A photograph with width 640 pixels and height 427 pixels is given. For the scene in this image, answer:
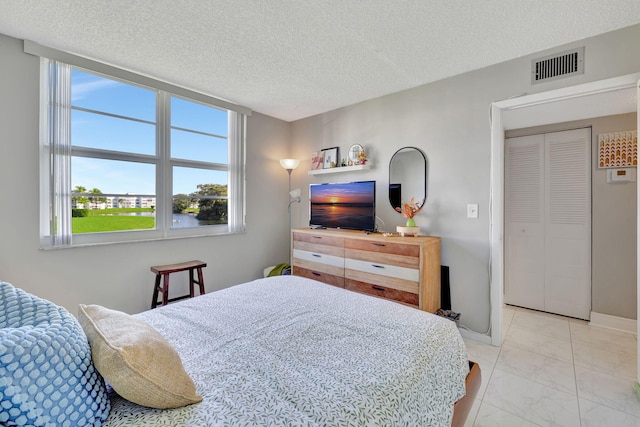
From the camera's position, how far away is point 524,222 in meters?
3.40

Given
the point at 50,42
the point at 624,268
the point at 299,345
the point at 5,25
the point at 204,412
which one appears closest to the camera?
the point at 204,412

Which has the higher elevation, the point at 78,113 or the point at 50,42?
the point at 50,42

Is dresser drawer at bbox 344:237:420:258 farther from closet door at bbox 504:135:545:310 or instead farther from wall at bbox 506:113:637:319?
wall at bbox 506:113:637:319

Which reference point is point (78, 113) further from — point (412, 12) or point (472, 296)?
point (472, 296)

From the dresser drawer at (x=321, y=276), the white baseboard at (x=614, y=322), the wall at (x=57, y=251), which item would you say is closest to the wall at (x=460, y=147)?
the dresser drawer at (x=321, y=276)

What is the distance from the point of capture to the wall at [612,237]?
2.74m

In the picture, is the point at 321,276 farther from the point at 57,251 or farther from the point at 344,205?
the point at 57,251

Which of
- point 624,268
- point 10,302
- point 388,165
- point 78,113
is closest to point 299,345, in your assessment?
point 10,302

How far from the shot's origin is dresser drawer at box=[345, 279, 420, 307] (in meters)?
2.45

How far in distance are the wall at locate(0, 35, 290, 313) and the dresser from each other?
1117 mm

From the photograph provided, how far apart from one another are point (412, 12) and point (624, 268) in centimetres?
322

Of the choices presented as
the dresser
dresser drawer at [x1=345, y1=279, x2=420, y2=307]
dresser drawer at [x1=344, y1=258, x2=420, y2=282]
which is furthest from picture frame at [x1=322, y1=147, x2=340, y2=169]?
dresser drawer at [x1=345, y1=279, x2=420, y2=307]

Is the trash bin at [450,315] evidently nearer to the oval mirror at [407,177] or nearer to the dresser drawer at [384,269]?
the dresser drawer at [384,269]

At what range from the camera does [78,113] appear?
2527 mm
